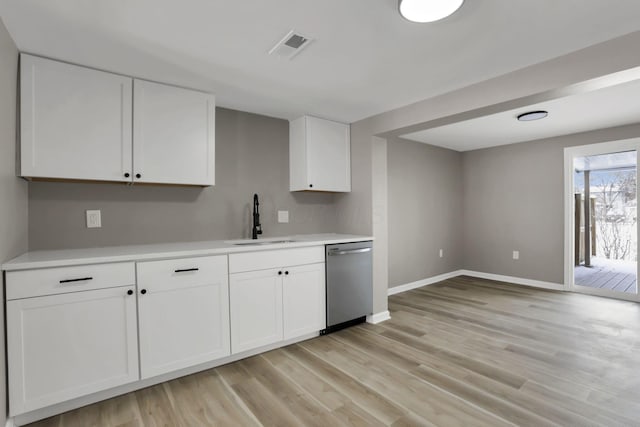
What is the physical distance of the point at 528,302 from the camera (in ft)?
13.4

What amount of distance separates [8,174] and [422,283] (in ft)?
15.8

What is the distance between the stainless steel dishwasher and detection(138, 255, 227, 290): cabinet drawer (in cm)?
106

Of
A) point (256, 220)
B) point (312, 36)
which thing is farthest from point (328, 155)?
point (312, 36)

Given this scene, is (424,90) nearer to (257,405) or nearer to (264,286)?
(264,286)

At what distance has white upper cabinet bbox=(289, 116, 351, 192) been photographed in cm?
334

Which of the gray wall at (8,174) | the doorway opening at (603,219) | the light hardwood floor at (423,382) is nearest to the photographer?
the gray wall at (8,174)

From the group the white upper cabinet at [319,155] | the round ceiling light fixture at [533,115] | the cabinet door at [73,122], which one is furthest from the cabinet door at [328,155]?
the round ceiling light fixture at [533,115]

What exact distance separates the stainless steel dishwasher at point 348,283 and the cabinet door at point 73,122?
6.20ft

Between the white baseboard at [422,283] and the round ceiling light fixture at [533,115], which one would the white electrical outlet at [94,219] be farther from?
the round ceiling light fixture at [533,115]

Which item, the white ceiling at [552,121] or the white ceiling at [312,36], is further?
the white ceiling at [552,121]

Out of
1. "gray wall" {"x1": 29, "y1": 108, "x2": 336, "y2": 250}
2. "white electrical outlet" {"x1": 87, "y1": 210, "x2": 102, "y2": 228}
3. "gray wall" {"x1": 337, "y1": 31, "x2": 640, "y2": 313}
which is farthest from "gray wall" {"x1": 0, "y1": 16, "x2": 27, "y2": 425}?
"gray wall" {"x1": 337, "y1": 31, "x2": 640, "y2": 313}

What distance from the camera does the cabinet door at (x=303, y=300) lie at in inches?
111

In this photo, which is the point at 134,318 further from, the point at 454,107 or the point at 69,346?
the point at 454,107

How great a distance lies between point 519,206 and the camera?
202 inches
